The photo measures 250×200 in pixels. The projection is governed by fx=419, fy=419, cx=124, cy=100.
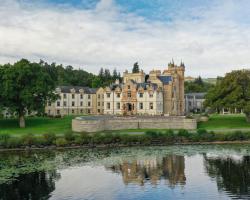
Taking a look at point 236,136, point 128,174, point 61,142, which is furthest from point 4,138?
point 236,136

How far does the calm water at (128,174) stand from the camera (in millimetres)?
28156

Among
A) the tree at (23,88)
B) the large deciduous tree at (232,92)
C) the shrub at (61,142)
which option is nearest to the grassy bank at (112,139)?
the shrub at (61,142)

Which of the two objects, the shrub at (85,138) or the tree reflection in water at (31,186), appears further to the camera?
the shrub at (85,138)

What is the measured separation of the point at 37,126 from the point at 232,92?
103 ft

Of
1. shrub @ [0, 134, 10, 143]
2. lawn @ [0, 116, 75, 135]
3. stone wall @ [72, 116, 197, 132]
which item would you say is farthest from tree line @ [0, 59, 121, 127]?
shrub @ [0, 134, 10, 143]

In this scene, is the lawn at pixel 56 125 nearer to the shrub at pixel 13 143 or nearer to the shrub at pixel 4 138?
the shrub at pixel 4 138

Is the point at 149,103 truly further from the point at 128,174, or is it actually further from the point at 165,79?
the point at 128,174

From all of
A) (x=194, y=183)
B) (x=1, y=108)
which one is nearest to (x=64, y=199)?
(x=194, y=183)

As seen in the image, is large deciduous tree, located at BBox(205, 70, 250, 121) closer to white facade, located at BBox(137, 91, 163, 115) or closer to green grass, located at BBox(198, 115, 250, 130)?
green grass, located at BBox(198, 115, 250, 130)

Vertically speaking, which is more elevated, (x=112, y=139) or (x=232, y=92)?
(x=232, y=92)

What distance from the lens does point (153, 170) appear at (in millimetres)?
35750

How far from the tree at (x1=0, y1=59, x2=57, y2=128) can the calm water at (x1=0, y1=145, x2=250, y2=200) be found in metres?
19.3

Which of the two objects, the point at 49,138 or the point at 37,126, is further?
the point at 37,126

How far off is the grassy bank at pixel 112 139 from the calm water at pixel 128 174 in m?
3.29
